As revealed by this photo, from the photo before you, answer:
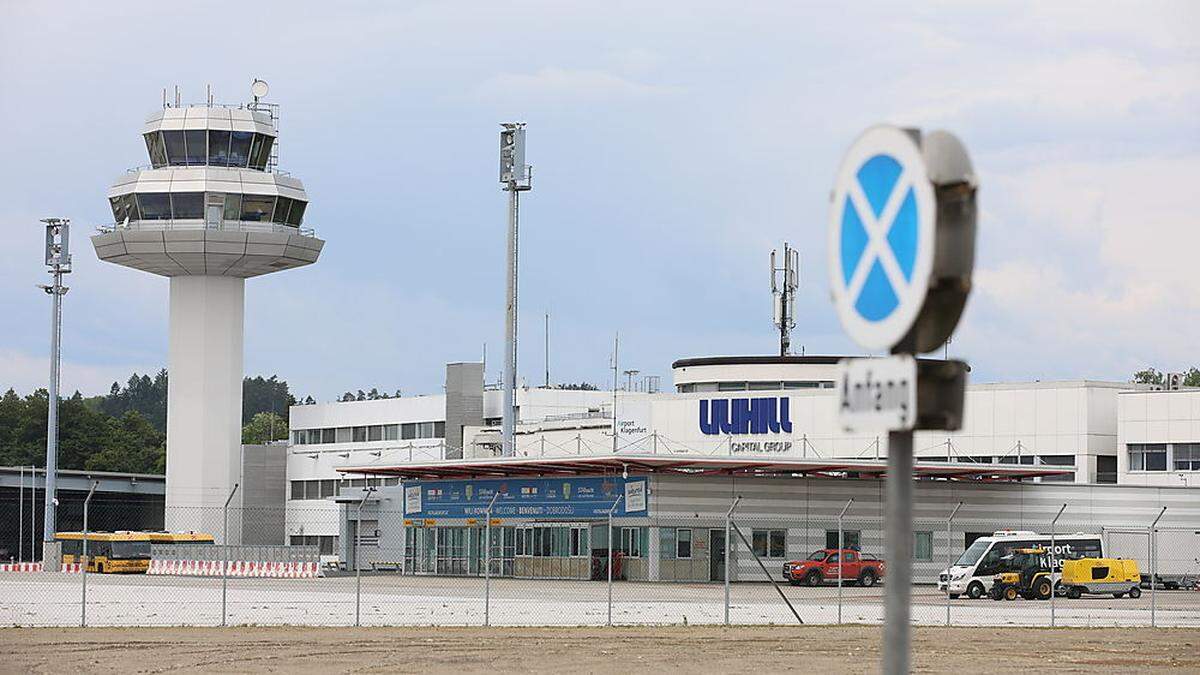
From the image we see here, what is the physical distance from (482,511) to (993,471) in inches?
751

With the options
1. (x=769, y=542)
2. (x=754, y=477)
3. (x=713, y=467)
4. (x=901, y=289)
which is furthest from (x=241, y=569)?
(x=901, y=289)

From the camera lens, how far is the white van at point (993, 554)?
50.8 m

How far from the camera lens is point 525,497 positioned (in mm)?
68000

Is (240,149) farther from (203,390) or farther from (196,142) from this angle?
(203,390)

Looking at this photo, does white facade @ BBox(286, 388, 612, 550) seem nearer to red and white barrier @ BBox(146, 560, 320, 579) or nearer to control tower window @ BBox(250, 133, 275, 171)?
control tower window @ BBox(250, 133, 275, 171)

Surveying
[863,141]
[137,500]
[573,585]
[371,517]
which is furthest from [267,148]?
[863,141]

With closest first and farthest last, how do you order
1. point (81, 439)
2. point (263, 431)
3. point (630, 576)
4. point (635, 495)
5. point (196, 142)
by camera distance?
point (630, 576) < point (635, 495) < point (196, 142) < point (81, 439) < point (263, 431)

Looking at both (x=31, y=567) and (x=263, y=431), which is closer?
(x=31, y=567)

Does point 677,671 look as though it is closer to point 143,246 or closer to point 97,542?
point 97,542

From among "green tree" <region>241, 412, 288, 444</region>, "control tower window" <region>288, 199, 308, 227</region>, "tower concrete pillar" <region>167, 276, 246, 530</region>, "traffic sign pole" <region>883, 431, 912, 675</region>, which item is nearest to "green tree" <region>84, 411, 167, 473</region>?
"green tree" <region>241, 412, 288, 444</region>

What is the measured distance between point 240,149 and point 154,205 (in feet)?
17.2

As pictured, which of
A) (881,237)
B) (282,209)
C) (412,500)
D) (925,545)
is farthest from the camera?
(282,209)

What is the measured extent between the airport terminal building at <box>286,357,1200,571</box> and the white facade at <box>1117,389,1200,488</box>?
6 cm

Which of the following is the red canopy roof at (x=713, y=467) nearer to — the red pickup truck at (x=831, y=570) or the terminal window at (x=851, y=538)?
the terminal window at (x=851, y=538)
